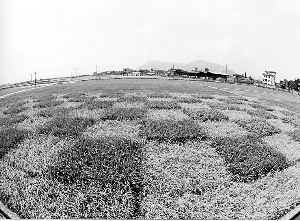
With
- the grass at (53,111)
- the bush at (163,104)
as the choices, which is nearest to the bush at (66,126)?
the grass at (53,111)

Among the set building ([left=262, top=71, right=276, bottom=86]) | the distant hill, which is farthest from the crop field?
the distant hill

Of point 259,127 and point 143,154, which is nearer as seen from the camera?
point 143,154

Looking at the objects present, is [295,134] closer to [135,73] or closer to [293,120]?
[293,120]

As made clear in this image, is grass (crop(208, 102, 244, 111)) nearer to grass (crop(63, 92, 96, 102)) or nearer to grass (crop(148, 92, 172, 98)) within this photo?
grass (crop(148, 92, 172, 98))

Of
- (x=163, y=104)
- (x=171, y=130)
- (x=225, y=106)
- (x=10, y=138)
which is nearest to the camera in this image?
(x=10, y=138)

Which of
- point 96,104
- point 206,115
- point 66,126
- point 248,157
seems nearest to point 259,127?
point 206,115
